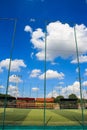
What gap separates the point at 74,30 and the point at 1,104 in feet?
120

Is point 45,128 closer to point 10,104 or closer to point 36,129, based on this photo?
point 36,129

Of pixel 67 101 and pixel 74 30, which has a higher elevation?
pixel 74 30

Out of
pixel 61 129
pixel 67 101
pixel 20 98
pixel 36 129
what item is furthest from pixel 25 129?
pixel 20 98

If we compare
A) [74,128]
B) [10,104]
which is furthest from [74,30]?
[10,104]

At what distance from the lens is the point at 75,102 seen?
165 feet

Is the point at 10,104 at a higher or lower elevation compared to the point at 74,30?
lower

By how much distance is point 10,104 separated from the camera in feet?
147

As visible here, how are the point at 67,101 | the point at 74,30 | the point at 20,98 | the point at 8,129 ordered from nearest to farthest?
1. the point at 8,129
2. the point at 74,30
3. the point at 67,101
4. the point at 20,98

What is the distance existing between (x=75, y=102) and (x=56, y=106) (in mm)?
5590

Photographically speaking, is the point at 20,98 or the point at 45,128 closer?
the point at 45,128

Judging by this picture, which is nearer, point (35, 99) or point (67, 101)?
point (67, 101)

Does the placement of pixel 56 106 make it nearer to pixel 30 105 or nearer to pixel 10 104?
pixel 30 105

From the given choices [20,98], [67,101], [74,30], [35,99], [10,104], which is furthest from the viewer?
[35,99]

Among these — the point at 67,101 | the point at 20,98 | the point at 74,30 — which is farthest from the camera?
the point at 20,98
